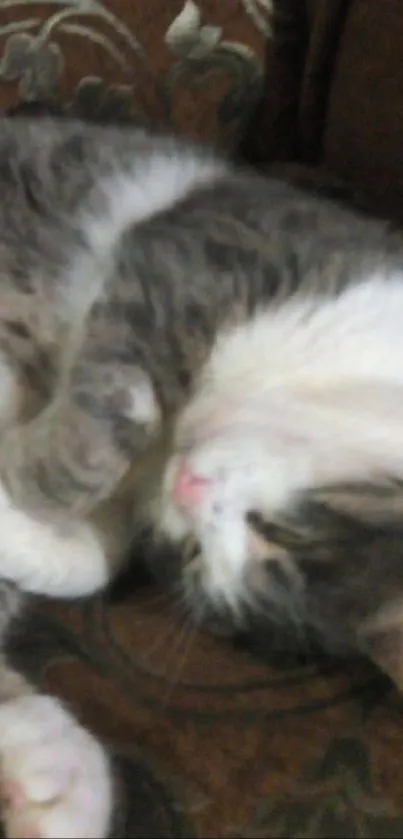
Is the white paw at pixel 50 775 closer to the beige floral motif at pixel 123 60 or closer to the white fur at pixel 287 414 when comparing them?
the white fur at pixel 287 414

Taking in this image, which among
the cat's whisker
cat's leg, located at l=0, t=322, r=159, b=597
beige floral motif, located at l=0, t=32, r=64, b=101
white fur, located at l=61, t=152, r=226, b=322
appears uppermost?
beige floral motif, located at l=0, t=32, r=64, b=101

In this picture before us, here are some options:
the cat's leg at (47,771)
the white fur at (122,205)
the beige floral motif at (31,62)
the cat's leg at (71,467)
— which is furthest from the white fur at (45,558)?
the beige floral motif at (31,62)

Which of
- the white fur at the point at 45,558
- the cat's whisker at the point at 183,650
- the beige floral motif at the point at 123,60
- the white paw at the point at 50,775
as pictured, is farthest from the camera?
the beige floral motif at the point at 123,60

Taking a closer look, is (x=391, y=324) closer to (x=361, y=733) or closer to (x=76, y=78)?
(x=361, y=733)

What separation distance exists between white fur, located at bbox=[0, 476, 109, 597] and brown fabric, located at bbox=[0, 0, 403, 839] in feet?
0.07

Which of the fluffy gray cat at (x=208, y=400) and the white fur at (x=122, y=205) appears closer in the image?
the fluffy gray cat at (x=208, y=400)

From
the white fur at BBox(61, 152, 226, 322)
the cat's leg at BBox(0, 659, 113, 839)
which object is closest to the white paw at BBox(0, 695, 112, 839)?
the cat's leg at BBox(0, 659, 113, 839)

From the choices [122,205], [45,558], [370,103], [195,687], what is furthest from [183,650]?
[370,103]

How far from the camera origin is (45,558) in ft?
3.21

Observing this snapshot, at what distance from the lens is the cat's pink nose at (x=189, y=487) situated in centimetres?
93

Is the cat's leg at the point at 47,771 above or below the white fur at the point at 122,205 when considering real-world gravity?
below

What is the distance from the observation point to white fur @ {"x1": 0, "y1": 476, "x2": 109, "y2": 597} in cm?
97

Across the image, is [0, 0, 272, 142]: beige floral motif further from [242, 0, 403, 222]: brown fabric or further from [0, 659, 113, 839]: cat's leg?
[0, 659, 113, 839]: cat's leg

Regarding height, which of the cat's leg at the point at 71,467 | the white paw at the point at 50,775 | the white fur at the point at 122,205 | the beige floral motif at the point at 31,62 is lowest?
the white paw at the point at 50,775
